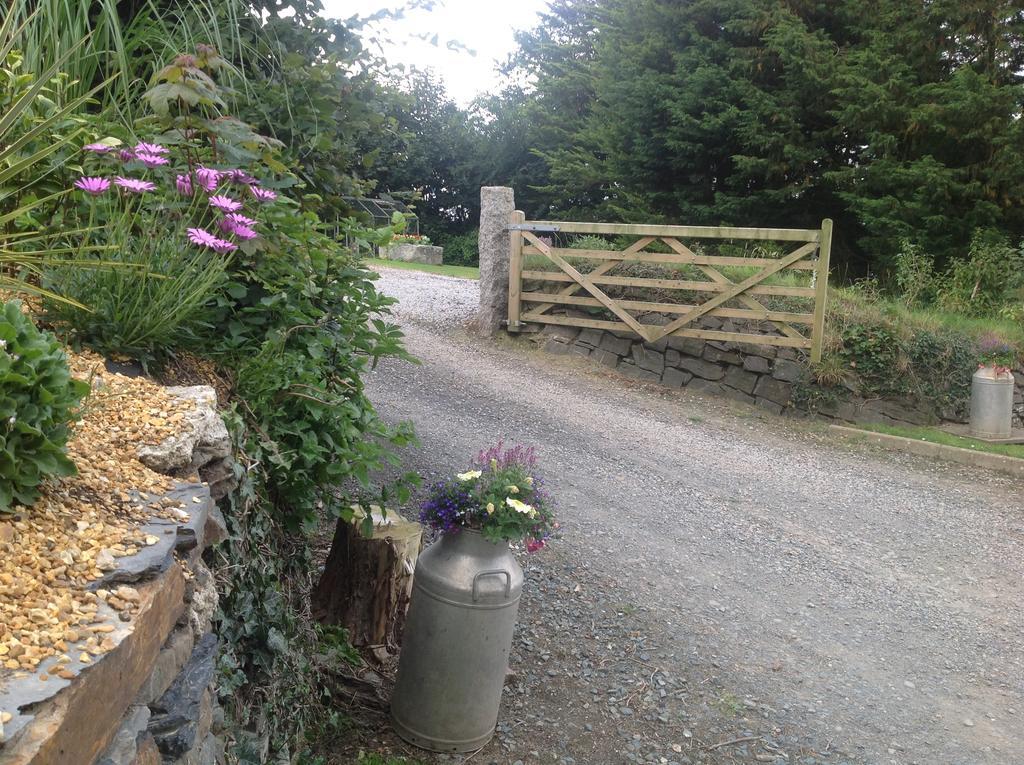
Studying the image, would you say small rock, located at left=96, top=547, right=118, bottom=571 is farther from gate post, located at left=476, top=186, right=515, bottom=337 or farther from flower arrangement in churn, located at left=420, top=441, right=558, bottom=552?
gate post, located at left=476, top=186, right=515, bottom=337

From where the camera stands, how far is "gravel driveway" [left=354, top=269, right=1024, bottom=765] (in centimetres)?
345

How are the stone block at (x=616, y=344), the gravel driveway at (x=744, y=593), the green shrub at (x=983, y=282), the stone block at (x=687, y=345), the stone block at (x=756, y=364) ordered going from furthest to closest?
the green shrub at (x=983, y=282) < the stone block at (x=616, y=344) < the stone block at (x=687, y=345) < the stone block at (x=756, y=364) < the gravel driveway at (x=744, y=593)

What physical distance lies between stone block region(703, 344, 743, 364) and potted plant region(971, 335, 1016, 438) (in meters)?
2.32

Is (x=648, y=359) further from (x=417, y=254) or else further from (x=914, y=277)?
(x=417, y=254)

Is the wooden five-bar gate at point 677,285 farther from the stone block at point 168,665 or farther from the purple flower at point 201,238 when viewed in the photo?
the stone block at point 168,665

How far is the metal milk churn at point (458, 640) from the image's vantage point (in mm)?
3061

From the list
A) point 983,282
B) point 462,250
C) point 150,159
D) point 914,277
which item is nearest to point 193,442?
point 150,159

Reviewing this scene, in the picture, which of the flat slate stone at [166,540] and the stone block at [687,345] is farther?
the stone block at [687,345]

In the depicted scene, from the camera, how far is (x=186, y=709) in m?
1.53

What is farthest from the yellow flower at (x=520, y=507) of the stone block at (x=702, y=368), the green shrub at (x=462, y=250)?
the green shrub at (x=462, y=250)

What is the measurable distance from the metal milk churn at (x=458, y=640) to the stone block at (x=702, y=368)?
6.35m

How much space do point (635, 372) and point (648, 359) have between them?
0.68ft

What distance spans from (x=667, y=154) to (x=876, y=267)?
15.7ft

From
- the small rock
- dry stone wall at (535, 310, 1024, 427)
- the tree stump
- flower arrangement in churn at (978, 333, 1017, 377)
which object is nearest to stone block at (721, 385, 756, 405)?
dry stone wall at (535, 310, 1024, 427)
